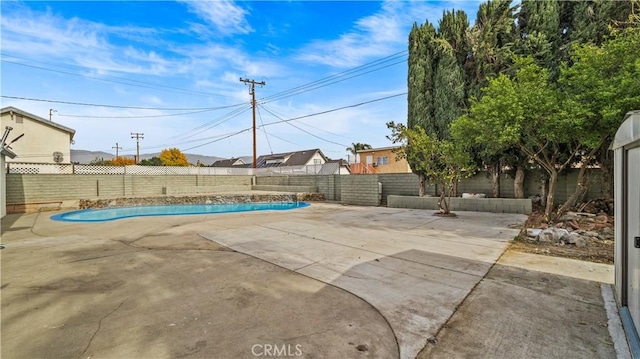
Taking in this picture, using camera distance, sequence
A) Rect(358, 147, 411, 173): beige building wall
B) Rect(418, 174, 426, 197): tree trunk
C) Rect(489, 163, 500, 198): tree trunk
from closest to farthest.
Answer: Rect(489, 163, 500, 198): tree trunk, Rect(418, 174, 426, 197): tree trunk, Rect(358, 147, 411, 173): beige building wall

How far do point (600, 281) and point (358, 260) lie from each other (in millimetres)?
2997

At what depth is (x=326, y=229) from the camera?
284 inches

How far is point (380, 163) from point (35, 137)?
A: 76.8 ft

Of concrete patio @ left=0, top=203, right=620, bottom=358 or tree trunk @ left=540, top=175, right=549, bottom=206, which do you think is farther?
tree trunk @ left=540, top=175, right=549, bottom=206

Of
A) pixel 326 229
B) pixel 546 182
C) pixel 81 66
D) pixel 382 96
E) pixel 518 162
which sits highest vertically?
pixel 81 66

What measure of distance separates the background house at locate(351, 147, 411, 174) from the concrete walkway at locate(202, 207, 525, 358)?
12.0m

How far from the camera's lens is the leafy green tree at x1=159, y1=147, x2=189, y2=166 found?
3981cm

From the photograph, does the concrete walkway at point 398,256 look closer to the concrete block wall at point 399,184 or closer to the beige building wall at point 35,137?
the concrete block wall at point 399,184

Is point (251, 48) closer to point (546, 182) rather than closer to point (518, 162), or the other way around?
point (518, 162)

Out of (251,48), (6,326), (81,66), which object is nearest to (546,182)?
(6,326)

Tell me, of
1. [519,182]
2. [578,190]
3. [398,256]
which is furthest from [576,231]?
[519,182]

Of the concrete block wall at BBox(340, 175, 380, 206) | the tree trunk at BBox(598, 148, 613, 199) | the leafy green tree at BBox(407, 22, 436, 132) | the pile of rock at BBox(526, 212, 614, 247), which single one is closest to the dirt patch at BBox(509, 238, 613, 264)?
the pile of rock at BBox(526, 212, 614, 247)

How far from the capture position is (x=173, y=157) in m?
40.6

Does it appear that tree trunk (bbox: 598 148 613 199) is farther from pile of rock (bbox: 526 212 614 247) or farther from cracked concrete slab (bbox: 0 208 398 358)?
cracked concrete slab (bbox: 0 208 398 358)
